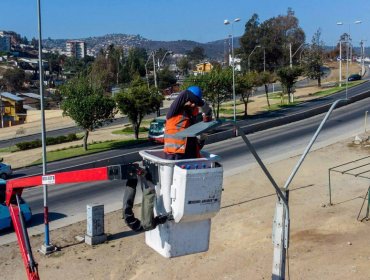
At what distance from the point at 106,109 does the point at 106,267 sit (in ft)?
68.6

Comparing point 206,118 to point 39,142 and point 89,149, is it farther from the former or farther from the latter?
point 39,142

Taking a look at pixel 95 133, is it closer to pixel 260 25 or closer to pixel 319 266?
pixel 319 266

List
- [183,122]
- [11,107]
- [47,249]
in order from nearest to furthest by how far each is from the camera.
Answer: [183,122], [47,249], [11,107]

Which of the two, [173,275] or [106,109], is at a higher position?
[106,109]

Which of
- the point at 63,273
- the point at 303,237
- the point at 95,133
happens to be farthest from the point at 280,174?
the point at 95,133

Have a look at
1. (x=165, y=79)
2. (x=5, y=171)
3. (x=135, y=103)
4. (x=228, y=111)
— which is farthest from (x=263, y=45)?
(x=5, y=171)

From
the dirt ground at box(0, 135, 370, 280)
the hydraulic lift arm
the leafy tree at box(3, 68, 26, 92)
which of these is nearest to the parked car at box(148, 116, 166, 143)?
the dirt ground at box(0, 135, 370, 280)

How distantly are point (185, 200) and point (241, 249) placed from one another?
1061cm

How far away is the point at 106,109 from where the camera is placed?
34.1m

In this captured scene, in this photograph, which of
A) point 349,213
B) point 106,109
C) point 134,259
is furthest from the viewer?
point 106,109

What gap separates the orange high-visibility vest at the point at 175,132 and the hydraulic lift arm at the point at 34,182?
1.45ft

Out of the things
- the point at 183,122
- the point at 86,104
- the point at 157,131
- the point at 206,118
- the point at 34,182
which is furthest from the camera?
the point at 157,131

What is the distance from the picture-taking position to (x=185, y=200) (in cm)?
495

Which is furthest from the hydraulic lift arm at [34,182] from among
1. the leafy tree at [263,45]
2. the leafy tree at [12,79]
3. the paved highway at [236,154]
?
the leafy tree at [12,79]
